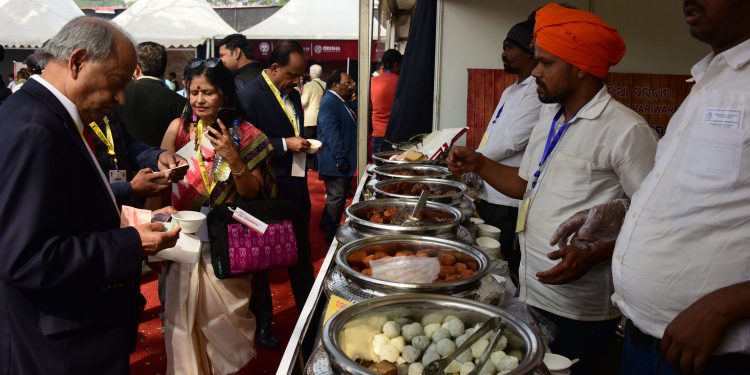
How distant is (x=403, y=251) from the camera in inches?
68.3

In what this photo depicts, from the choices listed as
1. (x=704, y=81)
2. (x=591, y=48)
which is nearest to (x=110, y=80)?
(x=591, y=48)

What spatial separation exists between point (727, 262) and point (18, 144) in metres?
1.78

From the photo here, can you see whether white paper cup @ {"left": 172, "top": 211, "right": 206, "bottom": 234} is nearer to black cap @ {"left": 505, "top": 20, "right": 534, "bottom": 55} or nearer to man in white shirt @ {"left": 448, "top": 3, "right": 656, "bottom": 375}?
man in white shirt @ {"left": 448, "top": 3, "right": 656, "bottom": 375}

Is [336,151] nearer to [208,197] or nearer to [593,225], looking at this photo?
[208,197]

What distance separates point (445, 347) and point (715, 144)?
30.5 inches

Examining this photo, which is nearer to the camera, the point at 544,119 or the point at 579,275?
the point at 579,275

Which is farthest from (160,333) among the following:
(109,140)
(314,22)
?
(314,22)

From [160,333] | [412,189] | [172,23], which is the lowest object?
[160,333]

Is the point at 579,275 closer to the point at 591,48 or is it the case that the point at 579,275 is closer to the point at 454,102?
the point at 591,48

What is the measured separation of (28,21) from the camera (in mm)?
11953

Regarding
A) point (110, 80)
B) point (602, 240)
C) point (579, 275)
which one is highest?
point (110, 80)

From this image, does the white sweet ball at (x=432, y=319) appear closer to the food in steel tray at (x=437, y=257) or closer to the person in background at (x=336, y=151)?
the food in steel tray at (x=437, y=257)

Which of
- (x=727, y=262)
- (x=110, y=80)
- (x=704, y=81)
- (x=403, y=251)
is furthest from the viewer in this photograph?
(x=403, y=251)

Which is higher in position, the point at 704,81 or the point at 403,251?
the point at 704,81
